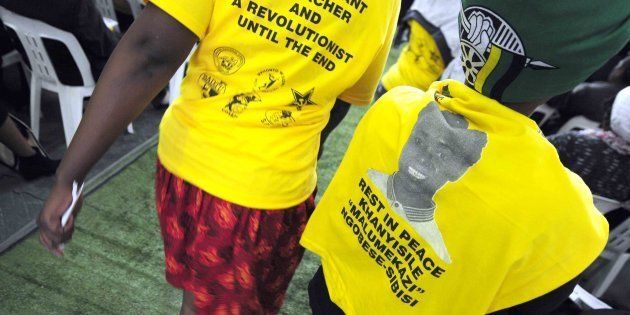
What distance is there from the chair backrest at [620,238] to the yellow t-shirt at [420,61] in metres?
1.03

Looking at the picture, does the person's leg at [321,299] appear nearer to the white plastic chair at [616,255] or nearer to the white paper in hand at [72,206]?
the white paper in hand at [72,206]

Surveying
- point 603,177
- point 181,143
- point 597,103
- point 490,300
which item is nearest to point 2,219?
point 181,143

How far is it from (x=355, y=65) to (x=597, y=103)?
8.23 ft

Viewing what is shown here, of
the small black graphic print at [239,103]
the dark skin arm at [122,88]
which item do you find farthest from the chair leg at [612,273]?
the dark skin arm at [122,88]

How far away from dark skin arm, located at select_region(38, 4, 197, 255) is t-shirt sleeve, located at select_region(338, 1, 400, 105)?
43cm

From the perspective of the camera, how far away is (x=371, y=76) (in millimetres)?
1239

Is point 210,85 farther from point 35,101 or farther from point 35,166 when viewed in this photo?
point 35,101

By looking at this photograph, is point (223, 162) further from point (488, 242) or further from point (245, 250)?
point (488, 242)

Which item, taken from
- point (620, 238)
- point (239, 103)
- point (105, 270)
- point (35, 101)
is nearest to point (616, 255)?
point (620, 238)

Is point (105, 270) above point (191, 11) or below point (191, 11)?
below

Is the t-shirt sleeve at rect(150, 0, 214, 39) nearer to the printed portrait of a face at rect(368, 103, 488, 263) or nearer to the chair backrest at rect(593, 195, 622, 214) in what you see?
the printed portrait of a face at rect(368, 103, 488, 263)

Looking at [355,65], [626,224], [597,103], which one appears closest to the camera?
[355,65]

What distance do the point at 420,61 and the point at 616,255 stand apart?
1.22m

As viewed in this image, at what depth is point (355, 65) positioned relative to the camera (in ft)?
3.45
